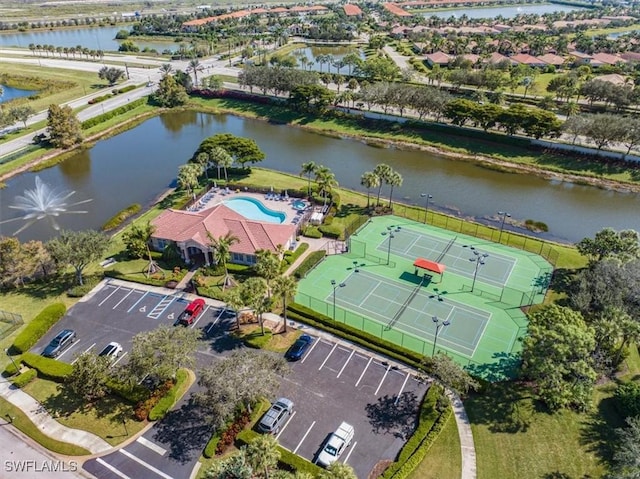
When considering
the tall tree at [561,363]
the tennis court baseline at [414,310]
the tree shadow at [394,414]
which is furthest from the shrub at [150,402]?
the tall tree at [561,363]

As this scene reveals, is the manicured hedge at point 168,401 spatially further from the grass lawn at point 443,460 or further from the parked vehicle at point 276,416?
the grass lawn at point 443,460

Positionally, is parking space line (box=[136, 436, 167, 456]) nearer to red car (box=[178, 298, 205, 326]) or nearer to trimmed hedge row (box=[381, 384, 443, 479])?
red car (box=[178, 298, 205, 326])

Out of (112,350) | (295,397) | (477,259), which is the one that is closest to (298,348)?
(295,397)

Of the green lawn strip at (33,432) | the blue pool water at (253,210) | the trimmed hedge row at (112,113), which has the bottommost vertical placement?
the green lawn strip at (33,432)

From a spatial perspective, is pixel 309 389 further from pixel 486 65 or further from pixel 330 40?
pixel 330 40

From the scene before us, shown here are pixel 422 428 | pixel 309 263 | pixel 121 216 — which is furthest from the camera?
pixel 121 216

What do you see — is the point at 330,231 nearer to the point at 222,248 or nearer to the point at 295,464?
the point at 222,248
